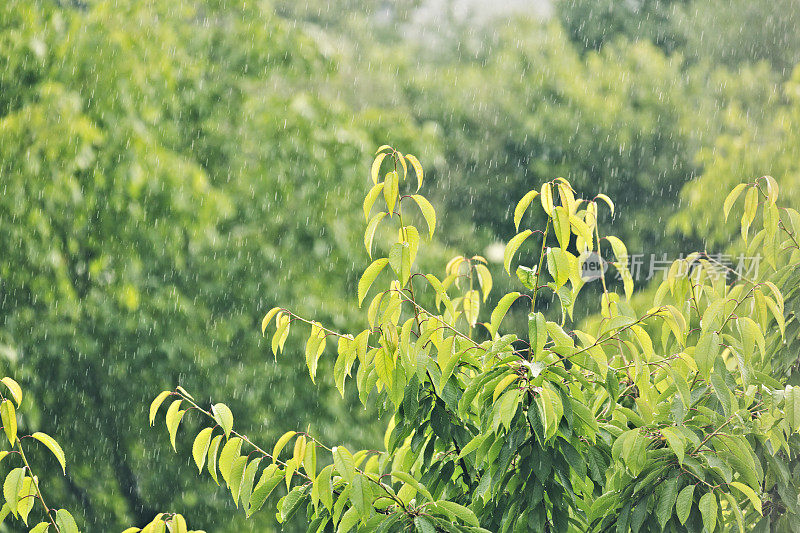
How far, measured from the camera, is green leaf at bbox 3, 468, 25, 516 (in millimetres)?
950

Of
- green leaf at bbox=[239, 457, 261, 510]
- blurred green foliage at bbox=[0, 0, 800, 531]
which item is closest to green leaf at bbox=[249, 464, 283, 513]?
green leaf at bbox=[239, 457, 261, 510]

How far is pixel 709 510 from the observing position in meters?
0.99

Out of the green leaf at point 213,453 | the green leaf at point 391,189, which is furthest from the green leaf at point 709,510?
the green leaf at point 213,453

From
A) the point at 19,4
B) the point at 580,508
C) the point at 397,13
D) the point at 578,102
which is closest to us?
the point at 580,508

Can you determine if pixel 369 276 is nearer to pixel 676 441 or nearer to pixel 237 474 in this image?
pixel 237 474

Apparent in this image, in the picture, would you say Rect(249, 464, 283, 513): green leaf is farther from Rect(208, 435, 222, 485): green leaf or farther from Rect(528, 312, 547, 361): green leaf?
Rect(528, 312, 547, 361): green leaf

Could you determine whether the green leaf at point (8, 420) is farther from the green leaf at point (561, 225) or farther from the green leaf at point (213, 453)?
the green leaf at point (561, 225)

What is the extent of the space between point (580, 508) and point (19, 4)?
3244 mm

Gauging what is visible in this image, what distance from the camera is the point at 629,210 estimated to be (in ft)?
24.7

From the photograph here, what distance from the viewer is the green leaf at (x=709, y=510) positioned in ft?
3.22

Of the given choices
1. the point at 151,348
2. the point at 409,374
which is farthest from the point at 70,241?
the point at 409,374

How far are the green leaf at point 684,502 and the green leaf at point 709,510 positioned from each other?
16 mm

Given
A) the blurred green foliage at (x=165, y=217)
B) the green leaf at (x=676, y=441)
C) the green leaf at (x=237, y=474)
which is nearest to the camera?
the green leaf at (x=676, y=441)

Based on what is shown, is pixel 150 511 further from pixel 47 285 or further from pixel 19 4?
pixel 19 4
